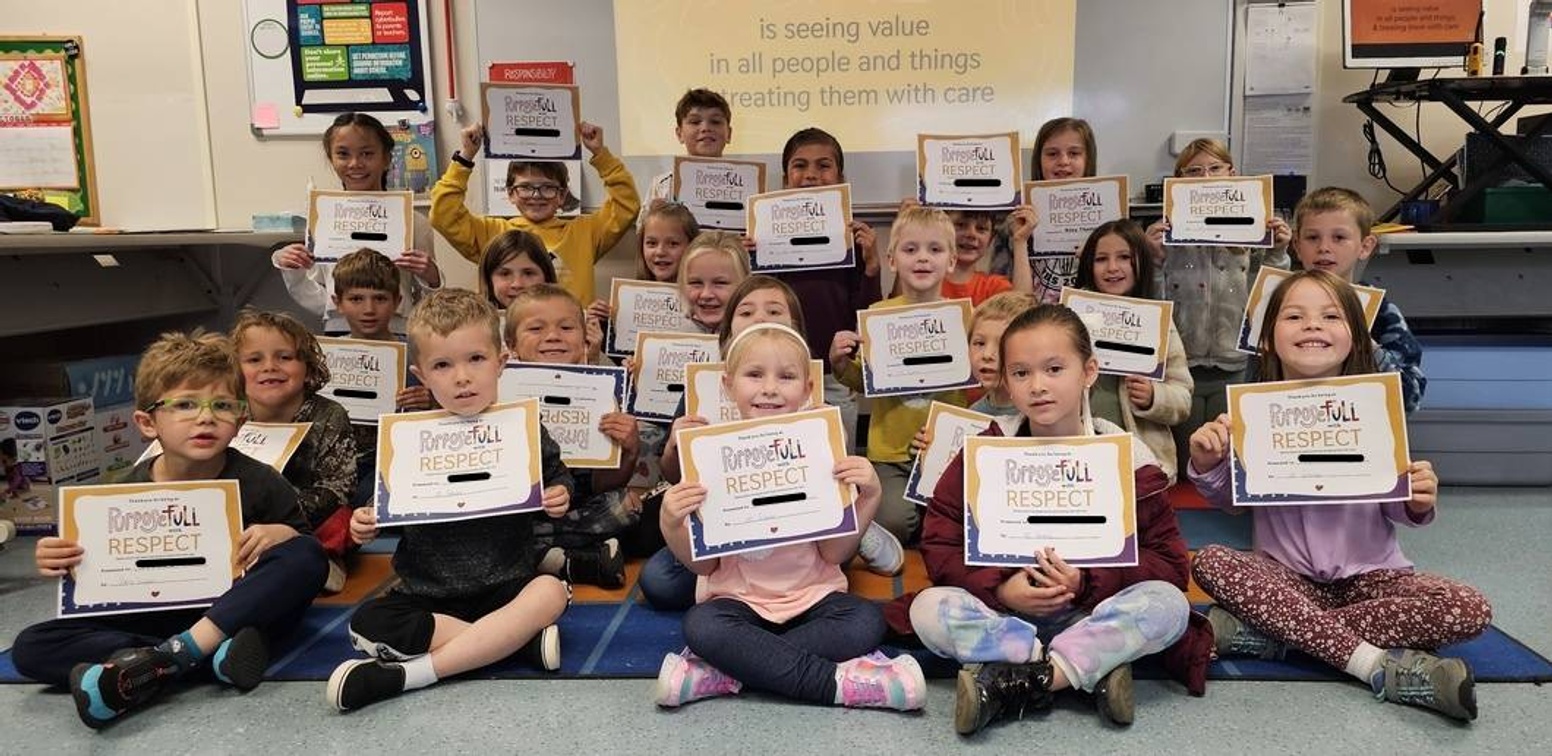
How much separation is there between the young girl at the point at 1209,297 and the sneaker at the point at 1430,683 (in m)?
1.56

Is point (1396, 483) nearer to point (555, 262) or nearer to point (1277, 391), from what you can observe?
point (1277, 391)

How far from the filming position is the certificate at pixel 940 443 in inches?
99.4

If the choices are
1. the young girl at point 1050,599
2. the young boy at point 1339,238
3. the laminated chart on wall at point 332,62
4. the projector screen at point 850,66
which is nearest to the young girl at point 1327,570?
the young girl at point 1050,599

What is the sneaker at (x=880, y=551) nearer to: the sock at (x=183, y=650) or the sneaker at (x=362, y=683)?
the sneaker at (x=362, y=683)

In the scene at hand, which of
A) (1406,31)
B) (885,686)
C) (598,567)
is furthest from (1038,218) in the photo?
(885,686)

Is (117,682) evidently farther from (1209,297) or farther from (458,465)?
(1209,297)

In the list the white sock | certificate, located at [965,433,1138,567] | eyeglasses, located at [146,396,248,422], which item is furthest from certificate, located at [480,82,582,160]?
the white sock

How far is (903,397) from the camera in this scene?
10.0 ft

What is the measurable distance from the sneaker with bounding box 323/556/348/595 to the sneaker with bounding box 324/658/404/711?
31.3 inches

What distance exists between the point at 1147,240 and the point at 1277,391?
1.15 metres

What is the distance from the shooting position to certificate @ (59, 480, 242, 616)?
6.78 feet

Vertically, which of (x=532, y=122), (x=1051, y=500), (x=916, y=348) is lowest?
(x=1051, y=500)

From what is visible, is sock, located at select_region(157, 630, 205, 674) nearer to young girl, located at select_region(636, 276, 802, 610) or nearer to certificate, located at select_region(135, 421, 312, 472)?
certificate, located at select_region(135, 421, 312, 472)

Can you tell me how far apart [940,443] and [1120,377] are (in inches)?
31.9
